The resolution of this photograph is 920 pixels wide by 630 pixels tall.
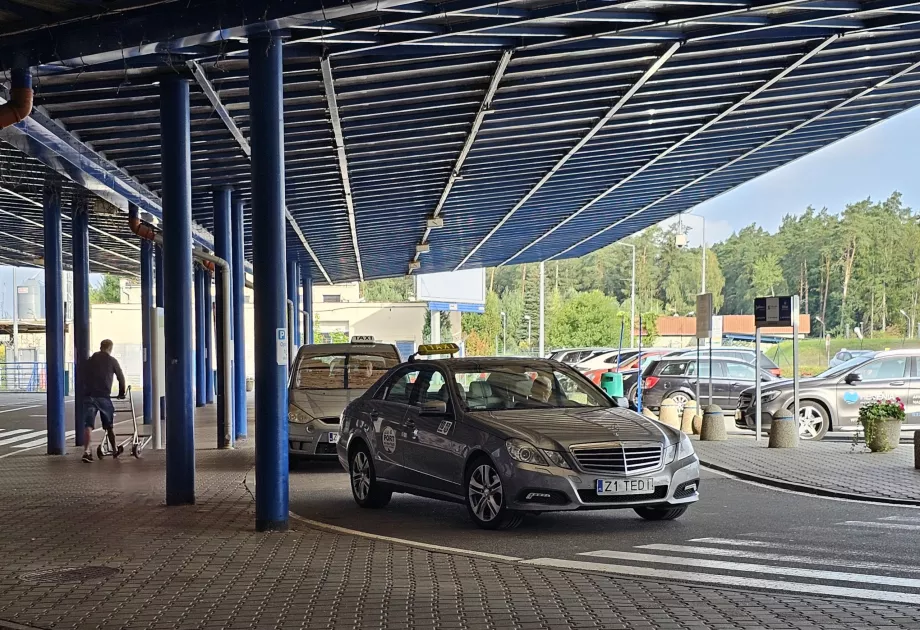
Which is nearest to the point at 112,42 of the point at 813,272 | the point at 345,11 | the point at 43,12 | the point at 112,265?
the point at 43,12

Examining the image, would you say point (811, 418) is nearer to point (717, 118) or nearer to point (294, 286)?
point (717, 118)

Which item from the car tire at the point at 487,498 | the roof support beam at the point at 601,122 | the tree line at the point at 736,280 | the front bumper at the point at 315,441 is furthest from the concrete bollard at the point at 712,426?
the tree line at the point at 736,280

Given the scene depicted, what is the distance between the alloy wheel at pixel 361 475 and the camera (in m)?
13.1

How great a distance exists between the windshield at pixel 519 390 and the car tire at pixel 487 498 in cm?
79

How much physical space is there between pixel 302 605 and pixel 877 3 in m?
9.00

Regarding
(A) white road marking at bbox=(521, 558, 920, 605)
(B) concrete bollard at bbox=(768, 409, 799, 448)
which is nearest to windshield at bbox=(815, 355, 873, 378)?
(B) concrete bollard at bbox=(768, 409, 799, 448)

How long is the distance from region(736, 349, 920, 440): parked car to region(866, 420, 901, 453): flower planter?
3019 millimetres

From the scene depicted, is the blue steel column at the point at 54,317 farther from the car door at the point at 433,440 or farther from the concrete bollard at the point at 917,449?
the concrete bollard at the point at 917,449

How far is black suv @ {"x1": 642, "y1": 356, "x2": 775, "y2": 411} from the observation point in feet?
97.6

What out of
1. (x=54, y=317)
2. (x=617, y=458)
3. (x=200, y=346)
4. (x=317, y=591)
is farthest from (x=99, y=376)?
(x=200, y=346)

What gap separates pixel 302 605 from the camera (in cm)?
776

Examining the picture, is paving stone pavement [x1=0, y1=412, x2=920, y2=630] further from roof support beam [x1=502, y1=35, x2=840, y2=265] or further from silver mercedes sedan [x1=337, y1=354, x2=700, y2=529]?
roof support beam [x1=502, y1=35, x2=840, y2=265]

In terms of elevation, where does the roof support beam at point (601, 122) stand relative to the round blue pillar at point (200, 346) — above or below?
above

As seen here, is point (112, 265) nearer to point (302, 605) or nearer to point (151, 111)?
point (151, 111)
